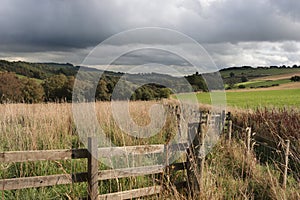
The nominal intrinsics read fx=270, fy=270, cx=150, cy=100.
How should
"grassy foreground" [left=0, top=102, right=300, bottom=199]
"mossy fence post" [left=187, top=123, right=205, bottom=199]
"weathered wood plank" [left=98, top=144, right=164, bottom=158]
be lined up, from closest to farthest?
"weathered wood plank" [left=98, top=144, right=164, bottom=158] → "grassy foreground" [left=0, top=102, right=300, bottom=199] → "mossy fence post" [left=187, top=123, right=205, bottom=199]

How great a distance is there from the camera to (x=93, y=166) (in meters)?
3.57

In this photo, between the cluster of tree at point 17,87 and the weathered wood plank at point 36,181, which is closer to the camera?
the weathered wood plank at point 36,181

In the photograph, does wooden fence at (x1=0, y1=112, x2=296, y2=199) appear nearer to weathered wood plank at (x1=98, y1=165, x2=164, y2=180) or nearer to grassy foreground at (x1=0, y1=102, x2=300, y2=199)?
weathered wood plank at (x1=98, y1=165, x2=164, y2=180)

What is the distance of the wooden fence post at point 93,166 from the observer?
3470mm

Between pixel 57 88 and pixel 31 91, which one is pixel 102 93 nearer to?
pixel 57 88

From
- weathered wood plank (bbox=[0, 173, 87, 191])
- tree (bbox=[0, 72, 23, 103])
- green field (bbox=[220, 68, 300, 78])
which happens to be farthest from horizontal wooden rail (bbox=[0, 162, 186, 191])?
green field (bbox=[220, 68, 300, 78])

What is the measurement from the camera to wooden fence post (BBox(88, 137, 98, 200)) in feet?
11.4

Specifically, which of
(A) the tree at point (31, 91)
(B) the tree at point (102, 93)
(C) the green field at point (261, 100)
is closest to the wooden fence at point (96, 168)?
(B) the tree at point (102, 93)

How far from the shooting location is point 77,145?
272 inches

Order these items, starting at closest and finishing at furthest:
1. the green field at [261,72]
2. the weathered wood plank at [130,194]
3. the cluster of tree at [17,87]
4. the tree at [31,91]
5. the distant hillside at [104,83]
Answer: the weathered wood plank at [130,194] < the distant hillside at [104,83] < the tree at [31,91] < the cluster of tree at [17,87] < the green field at [261,72]

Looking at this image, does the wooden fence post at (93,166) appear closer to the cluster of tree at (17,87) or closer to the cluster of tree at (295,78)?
the cluster of tree at (17,87)

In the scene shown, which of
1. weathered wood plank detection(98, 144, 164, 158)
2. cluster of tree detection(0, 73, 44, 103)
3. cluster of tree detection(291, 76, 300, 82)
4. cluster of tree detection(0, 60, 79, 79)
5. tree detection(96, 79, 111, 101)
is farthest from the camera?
cluster of tree detection(291, 76, 300, 82)

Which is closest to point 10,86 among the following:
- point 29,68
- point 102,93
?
point 102,93

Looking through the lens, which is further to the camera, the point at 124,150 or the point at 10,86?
the point at 10,86
